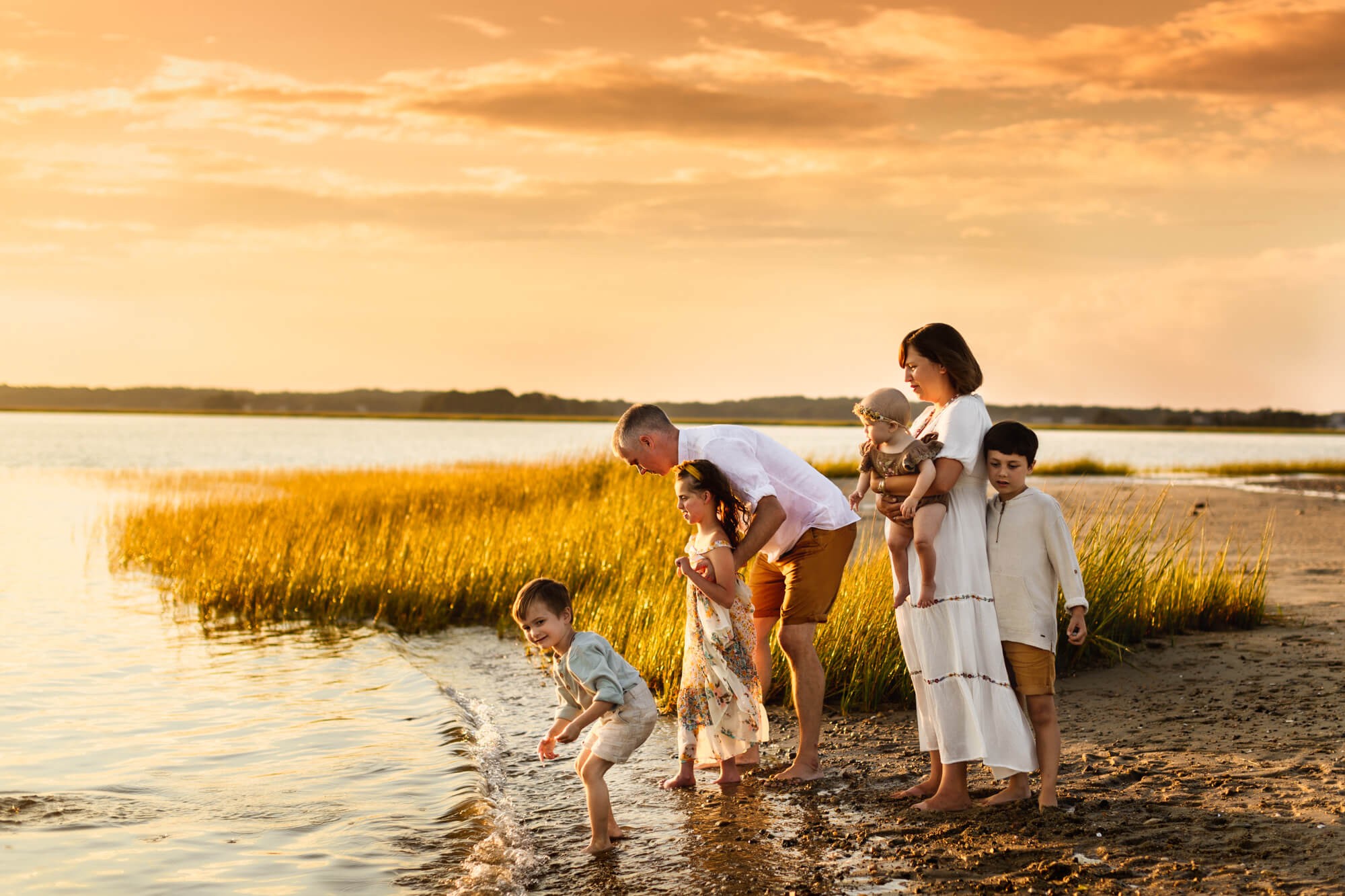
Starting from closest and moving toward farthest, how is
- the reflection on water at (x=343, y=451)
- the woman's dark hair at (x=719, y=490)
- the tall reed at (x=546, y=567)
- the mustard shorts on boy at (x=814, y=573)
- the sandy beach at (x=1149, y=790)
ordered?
1. the sandy beach at (x=1149, y=790)
2. the woman's dark hair at (x=719, y=490)
3. the mustard shorts on boy at (x=814, y=573)
4. the tall reed at (x=546, y=567)
5. the reflection on water at (x=343, y=451)

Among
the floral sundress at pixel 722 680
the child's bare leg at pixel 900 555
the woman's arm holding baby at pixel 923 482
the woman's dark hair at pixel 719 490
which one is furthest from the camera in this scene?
the floral sundress at pixel 722 680

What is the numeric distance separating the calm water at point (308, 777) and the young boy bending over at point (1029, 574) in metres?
1.22

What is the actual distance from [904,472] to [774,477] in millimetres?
976

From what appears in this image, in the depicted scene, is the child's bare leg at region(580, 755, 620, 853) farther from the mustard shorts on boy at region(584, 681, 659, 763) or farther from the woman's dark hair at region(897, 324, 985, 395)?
the woman's dark hair at region(897, 324, 985, 395)

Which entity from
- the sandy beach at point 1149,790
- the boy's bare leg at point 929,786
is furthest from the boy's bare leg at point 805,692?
the boy's bare leg at point 929,786

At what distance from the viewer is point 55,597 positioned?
13789 millimetres

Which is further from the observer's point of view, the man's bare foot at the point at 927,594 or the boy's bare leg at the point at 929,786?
the boy's bare leg at the point at 929,786

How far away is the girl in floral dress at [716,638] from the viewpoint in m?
5.39

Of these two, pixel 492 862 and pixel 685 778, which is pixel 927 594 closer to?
pixel 685 778

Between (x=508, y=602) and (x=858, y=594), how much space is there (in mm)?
4969

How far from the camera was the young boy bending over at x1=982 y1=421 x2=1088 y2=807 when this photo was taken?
483cm

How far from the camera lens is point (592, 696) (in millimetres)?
5023

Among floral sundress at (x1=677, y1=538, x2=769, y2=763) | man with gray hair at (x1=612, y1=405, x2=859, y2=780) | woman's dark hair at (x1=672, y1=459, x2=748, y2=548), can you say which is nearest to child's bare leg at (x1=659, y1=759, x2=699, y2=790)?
floral sundress at (x1=677, y1=538, x2=769, y2=763)

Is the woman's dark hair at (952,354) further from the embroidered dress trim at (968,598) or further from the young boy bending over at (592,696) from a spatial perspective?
the young boy bending over at (592,696)
